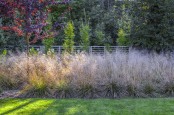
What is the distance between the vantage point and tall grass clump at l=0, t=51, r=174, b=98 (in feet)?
20.8

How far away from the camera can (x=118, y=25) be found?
15602 mm

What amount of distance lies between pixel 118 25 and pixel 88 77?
9401 mm

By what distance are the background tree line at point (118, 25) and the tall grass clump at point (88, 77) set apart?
393cm

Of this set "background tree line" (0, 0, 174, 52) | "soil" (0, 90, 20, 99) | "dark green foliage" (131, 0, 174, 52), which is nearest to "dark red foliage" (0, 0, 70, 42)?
"soil" (0, 90, 20, 99)

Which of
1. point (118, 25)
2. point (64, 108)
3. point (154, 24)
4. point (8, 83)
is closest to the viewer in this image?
point (64, 108)

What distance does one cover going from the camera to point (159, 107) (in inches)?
214

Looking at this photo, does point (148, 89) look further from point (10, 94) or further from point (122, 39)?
point (122, 39)

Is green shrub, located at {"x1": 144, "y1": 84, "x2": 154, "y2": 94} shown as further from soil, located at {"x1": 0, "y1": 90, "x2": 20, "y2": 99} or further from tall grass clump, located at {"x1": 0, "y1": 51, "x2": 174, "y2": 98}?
soil, located at {"x1": 0, "y1": 90, "x2": 20, "y2": 99}

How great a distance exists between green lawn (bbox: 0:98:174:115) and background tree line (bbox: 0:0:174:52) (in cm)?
578

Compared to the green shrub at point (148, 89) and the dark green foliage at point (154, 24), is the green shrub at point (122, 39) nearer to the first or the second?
the dark green foliage at point (154, 24)

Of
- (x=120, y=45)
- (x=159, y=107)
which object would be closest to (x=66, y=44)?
(x=120, y=45)

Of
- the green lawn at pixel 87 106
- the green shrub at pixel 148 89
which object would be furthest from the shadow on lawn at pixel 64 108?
the green shrub at pixel 148 89

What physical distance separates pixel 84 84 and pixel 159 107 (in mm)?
1687

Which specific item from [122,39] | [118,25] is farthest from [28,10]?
[118,25]
